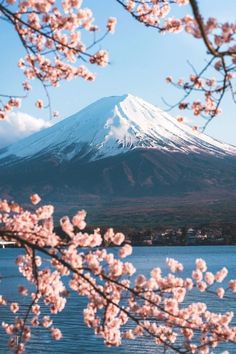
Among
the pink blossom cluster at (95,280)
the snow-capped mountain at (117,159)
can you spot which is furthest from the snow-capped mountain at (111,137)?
the pink blossom cluster at (95,280)

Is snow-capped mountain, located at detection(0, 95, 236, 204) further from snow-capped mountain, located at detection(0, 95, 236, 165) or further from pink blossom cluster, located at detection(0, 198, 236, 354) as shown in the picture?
pink blossom cluster, located at detection(0, 198, 236, 354)

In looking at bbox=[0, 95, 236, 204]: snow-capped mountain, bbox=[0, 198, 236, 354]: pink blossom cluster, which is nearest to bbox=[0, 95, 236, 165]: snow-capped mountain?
bbox=[0, 95, 236, 204]: snow-capped mountain

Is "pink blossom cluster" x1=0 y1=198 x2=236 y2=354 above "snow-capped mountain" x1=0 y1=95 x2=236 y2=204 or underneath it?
underneath

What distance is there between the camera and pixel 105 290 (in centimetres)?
406

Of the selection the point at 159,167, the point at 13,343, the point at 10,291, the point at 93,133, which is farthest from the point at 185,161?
the point at 13,343

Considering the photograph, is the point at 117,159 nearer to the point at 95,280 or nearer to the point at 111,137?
the point at 111,137

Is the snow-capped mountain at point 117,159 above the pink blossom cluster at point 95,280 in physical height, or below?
above

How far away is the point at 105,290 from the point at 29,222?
647 millimetres

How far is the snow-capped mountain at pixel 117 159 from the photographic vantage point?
120 m

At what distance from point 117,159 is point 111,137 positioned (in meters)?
12.3

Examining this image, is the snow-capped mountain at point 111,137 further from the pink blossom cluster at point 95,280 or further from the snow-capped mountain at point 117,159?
the pink blossom cluster at point 95,280

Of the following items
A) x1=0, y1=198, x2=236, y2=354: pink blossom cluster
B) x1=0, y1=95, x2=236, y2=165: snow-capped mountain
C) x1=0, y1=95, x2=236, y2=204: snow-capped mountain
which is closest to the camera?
x1=0, y1=198, x2=236, y2=354: pink blossom cluster

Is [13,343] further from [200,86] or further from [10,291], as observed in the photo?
[10,291]

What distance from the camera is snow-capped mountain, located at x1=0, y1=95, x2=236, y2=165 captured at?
463 feet
